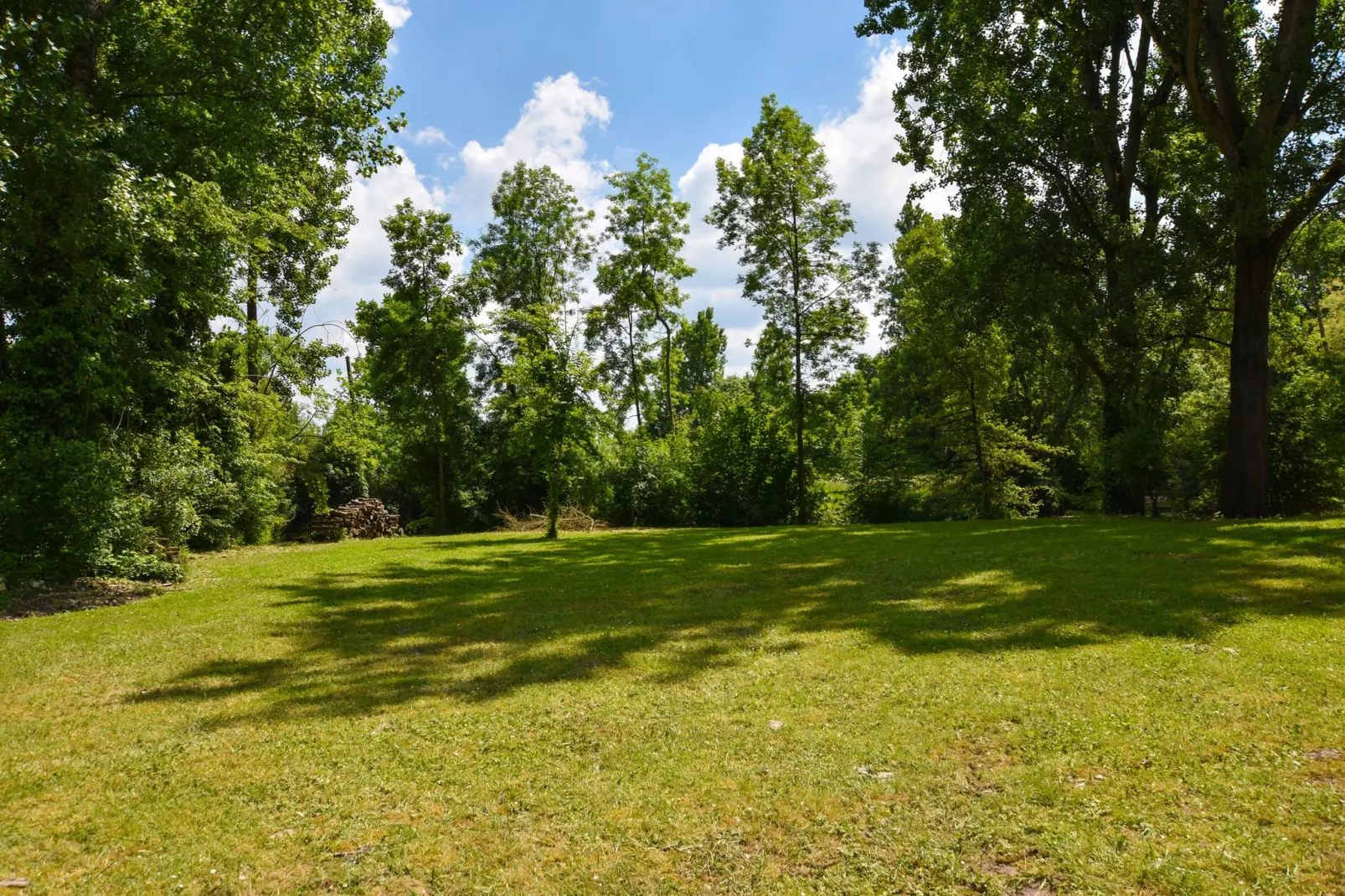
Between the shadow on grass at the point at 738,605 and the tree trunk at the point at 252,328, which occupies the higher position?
the tree trunk at the point at 252,328

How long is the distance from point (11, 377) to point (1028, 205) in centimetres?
2039

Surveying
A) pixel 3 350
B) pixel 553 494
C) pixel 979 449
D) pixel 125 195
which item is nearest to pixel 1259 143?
pixel 979 449

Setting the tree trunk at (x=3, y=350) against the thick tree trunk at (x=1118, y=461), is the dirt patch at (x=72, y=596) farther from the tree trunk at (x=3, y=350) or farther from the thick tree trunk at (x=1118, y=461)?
the thick tree trunk at (x=1118, y=461)

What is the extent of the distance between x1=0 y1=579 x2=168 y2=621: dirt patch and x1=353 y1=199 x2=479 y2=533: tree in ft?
58.6

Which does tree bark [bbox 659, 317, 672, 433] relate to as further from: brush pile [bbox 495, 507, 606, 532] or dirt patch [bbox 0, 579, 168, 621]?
dirt patch [bbox 0, 579, 168, 621]

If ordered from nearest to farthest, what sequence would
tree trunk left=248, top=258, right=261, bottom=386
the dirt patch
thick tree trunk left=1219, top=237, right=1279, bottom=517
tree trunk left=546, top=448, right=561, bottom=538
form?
the dirt patch → thick tree trunk left=1219, top=237, right=1279, bottom=517 → tree trunk left=546, top=448, right=561, bottom=538 → tree trunk left=248, top=258, right=261, bottom=386

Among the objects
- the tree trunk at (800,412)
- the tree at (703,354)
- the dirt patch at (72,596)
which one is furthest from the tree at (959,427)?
the tree at (703,354)

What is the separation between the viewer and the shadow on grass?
609 centimetres

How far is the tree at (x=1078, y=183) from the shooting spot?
16.3 metres

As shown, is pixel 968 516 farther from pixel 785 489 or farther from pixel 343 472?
pixel 343 472

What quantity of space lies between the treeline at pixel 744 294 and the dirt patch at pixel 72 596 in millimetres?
331

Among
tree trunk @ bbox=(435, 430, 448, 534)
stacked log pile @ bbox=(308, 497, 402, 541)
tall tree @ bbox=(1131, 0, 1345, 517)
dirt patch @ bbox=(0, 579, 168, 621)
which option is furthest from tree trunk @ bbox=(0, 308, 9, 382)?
tall tree @ bbox=(1131, 0, 1345, 517)

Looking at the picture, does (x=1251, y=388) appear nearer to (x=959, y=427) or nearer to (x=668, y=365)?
(x=959, y=427)

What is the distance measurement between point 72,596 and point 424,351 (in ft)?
65.1
